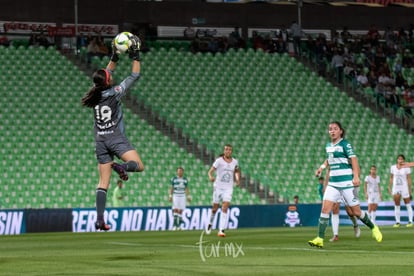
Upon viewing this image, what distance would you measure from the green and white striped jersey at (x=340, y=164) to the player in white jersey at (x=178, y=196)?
14402 millimetres

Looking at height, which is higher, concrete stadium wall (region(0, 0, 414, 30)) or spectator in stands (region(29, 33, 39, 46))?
concrete stadium wall (region(0, 0, 414, 30))

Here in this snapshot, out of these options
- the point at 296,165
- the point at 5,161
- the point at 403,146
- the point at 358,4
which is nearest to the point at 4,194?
the point at 5,161

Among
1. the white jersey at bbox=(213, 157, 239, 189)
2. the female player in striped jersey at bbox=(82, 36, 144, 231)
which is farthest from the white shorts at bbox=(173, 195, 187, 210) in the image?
the female player in striped jersey at bbox=(82, 36, 144, 231)

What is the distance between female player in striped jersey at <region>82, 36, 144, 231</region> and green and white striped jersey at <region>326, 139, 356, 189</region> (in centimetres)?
443

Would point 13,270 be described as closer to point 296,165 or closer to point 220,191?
point 220,191

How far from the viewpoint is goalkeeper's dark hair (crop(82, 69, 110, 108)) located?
50.2ft

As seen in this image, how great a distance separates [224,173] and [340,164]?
7973 millimetres

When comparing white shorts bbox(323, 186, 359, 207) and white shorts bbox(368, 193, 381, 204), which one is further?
white shorts bbox(368, 193, 381, 204)

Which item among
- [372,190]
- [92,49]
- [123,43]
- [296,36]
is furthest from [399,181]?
[123,43]

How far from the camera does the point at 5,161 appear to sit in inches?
1406

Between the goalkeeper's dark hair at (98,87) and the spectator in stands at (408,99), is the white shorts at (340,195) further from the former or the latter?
the spectator in stands at (408,99)

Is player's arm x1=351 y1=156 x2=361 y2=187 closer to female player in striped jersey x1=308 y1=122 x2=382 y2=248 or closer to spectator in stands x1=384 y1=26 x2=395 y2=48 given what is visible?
female player in striped jersey x1=308 y1=122 x2=382 y2=248

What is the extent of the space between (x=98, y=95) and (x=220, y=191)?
11.5 meters

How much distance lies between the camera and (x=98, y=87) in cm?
1536
